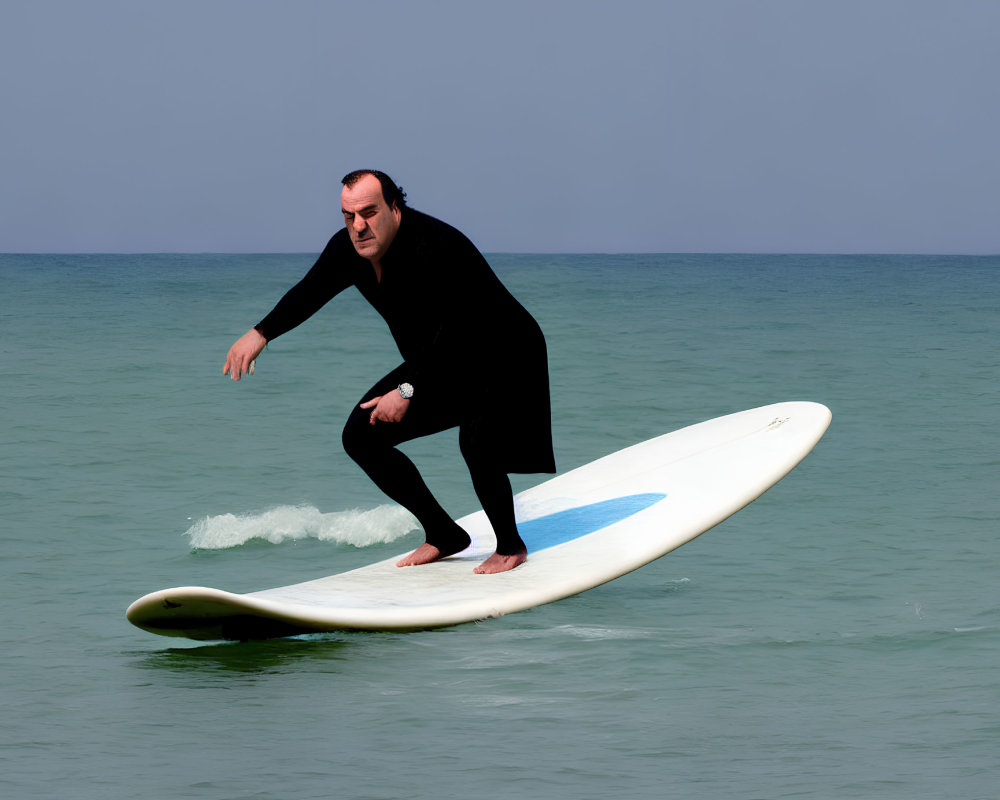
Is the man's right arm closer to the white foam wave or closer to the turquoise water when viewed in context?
the turquoise water

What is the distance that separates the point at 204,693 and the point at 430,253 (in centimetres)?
169

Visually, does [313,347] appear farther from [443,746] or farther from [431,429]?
[443,746]

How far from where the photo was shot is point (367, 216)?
17.7 feet

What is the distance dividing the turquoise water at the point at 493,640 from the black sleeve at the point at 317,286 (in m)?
1.15

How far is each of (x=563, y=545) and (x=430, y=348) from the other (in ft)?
4.05

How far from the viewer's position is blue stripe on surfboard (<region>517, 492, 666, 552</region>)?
6371mm

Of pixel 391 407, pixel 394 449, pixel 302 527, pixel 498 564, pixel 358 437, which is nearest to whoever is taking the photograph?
pixel 391 407

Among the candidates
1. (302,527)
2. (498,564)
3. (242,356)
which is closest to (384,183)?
(242,356)

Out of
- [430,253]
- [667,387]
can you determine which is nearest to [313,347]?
[667,387]

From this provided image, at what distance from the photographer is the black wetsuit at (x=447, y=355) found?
546 centimetres

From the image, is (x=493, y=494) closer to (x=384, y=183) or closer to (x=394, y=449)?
(x=394, y=449)

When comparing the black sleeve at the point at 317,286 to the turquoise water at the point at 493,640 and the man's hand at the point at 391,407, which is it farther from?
the turquoise water at the point at 493,640

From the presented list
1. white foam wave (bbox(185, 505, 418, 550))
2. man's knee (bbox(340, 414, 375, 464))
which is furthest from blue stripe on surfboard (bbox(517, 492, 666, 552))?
white foam wave (bbox(185, 505, 418, 550))

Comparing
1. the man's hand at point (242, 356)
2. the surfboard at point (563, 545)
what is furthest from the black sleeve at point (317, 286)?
the surfboard at point (563, 545)
